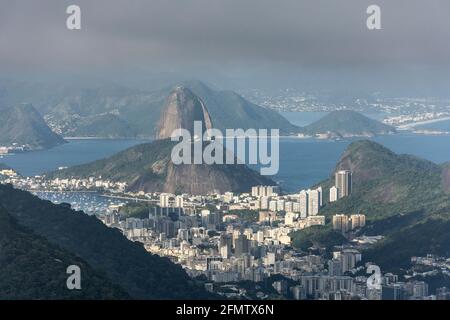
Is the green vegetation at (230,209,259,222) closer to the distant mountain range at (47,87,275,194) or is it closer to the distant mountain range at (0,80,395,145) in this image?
the distant mountain range at (47,87,275,194)

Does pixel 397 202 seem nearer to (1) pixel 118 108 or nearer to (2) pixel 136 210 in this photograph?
(2) pixel 136 210

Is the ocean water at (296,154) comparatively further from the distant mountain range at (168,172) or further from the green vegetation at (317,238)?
the green vegetation at (317,238)

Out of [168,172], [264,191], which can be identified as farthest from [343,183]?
[168,172]

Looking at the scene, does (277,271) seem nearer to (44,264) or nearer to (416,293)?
(416,293)

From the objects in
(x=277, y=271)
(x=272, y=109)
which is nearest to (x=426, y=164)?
(x=277, y=271)

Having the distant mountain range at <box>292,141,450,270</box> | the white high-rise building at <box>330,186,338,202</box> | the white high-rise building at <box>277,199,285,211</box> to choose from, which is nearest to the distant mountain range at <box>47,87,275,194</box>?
the distant mountain range at <box>292,141,450,270</box>
